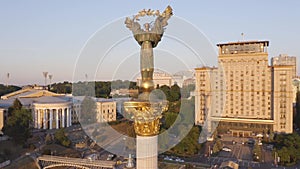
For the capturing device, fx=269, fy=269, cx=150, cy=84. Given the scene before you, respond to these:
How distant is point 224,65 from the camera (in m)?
28.9

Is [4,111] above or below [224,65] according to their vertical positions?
below

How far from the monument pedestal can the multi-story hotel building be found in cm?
2323

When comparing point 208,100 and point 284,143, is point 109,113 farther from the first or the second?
point 284,143

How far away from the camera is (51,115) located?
95.5ft

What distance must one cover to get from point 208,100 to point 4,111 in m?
20.0

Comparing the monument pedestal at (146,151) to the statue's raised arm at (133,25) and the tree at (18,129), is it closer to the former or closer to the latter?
the statue's raised arm at (133,25)

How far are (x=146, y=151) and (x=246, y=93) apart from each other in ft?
86.2

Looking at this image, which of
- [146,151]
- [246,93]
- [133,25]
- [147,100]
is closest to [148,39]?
[133,25]

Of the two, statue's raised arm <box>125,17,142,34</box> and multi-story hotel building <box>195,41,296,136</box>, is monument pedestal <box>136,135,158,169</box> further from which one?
multi-story hotel building <box>195,41,296,136</box>

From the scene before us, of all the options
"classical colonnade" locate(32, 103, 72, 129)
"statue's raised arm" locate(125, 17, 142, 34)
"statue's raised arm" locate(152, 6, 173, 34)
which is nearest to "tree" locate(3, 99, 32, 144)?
"classical colonnade" locate(32, 103, 72, 129)

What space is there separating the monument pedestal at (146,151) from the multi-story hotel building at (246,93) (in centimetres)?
2323

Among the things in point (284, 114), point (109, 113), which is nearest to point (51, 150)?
point (109, 113)

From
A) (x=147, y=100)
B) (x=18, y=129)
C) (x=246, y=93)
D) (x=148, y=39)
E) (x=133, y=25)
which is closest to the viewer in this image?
(x=147, y=100)

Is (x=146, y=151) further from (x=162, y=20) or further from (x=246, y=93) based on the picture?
(x=246, y=93)
